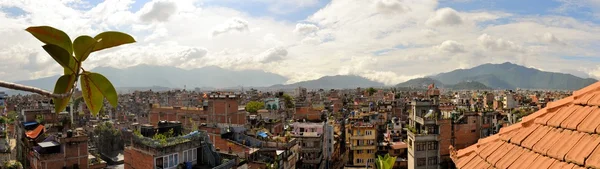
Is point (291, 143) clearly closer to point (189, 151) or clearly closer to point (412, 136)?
point (412, 136)

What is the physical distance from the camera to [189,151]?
14609mm

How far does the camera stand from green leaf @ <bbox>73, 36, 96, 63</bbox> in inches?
59.3

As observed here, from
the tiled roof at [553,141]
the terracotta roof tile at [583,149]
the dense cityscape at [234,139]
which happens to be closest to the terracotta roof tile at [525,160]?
the tiled roof at [553,141]

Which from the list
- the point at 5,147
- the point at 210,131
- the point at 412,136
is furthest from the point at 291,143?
the point at 5,147

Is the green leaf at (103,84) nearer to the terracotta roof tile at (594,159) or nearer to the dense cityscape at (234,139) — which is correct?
the dense cityscape at (234,139)

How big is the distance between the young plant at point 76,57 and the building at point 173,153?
12488mm

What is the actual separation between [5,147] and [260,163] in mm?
14730

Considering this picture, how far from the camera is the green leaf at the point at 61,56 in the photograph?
4.75 ft

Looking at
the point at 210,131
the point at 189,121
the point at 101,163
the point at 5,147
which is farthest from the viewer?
the point at 189,121

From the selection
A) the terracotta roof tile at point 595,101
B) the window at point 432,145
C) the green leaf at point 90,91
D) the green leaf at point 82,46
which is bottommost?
the window at point 432,145

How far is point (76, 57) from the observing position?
5.06 ft

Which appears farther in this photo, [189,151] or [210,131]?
[210,131]

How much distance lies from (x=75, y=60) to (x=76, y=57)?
0.05 ft

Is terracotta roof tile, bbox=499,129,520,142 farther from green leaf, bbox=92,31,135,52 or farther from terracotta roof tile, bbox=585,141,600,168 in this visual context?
green leaf, bbox=92,31,135,52
